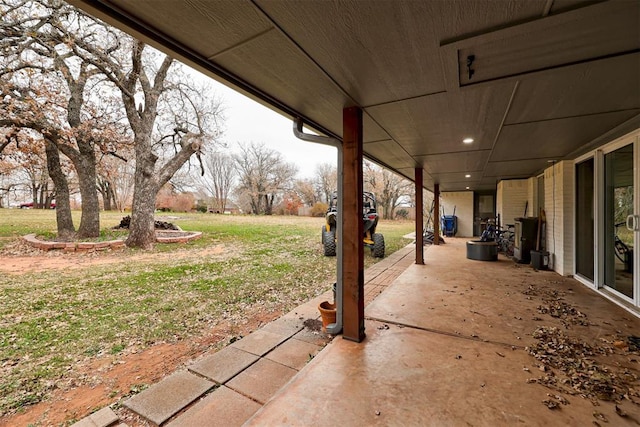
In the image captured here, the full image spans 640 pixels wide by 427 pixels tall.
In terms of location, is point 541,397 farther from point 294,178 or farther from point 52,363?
point 294,178

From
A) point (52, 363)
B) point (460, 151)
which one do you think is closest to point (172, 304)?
point (52, 363)

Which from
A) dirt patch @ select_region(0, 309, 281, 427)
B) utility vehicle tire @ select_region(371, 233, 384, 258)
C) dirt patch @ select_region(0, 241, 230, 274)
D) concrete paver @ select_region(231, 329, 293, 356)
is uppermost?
utility vehicle tire @ select_region(371, 233, 384, 258)

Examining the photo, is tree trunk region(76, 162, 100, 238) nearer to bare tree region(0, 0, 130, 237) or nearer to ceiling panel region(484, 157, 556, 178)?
bare tree region(0, 0, 130, 237)

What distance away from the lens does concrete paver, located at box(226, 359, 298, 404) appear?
1786 mm

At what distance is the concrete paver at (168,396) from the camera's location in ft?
5.26

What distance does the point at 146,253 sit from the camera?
6836 millimetres

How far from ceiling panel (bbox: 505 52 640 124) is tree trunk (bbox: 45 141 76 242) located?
10344mm

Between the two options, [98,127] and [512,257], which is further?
[98,127]

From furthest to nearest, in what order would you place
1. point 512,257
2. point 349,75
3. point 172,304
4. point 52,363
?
point 512,257 → point 172,304 → point 52,363 → point 349,75

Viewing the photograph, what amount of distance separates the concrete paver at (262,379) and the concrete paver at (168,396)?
207mm

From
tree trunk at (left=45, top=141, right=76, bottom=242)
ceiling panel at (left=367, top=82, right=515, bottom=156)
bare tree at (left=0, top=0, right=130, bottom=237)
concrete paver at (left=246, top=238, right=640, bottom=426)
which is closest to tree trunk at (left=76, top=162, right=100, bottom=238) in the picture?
bare tree at (left=0, top=0, right=130, bottom=237)

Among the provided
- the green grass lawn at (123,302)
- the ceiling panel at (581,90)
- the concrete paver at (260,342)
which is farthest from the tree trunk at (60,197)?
the ceiling panel at (581,90)

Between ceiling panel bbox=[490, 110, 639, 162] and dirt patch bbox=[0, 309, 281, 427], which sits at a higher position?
ceiling panel bbox=[490, 110, 639, 162]

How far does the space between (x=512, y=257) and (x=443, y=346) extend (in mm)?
5657
